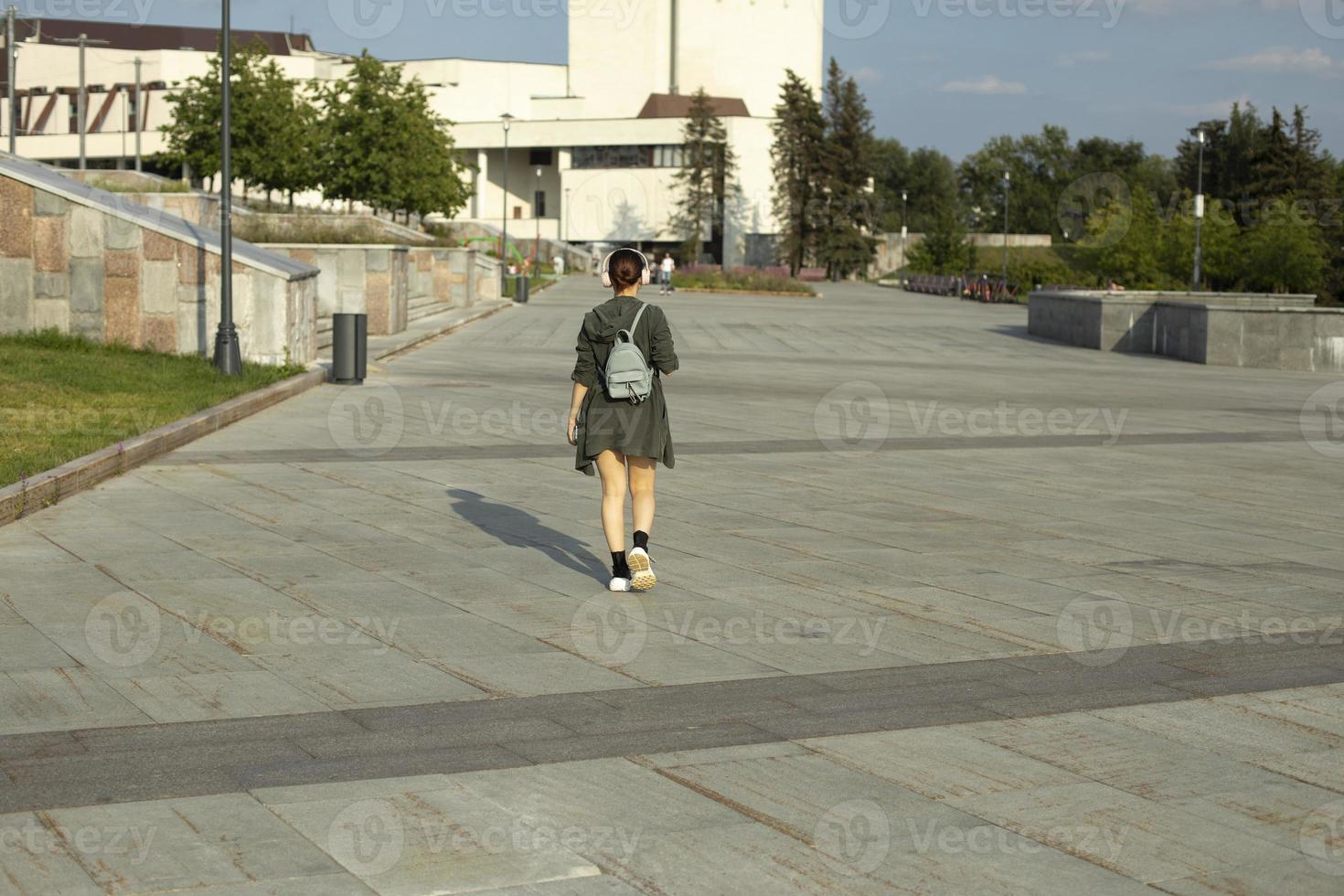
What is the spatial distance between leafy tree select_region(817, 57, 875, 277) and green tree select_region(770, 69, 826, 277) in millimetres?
734

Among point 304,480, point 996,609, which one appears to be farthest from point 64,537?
point 996,609

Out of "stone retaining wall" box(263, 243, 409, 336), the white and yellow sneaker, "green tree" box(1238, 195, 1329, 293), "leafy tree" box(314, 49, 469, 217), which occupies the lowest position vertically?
the white and yellow sneaker

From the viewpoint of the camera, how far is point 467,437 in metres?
16.0

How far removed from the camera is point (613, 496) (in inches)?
343

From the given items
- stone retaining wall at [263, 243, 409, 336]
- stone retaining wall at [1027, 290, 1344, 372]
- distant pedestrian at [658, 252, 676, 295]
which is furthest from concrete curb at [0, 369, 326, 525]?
distant pedestrian at [658, 252, 676, 295]

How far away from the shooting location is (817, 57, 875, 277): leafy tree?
9725 cm

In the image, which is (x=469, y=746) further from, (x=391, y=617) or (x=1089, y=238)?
(x=1089, y=238)

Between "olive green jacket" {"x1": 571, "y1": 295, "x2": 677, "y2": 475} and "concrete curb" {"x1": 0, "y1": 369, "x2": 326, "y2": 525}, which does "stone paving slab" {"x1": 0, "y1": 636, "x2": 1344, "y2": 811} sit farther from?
"concrete curb" {"x1": 0, "y1": 369, "x2": 326, "y2": 525}

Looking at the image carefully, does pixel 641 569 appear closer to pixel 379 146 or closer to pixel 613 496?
pixel 613 496

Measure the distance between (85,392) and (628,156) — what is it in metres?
98.6

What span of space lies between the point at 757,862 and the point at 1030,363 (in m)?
27.4

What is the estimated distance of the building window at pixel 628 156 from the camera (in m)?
111

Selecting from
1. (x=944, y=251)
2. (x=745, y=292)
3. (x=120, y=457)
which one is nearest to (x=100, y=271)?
(x=120, y=457)

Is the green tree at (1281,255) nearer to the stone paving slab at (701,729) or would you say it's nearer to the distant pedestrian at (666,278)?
the distant pedestrian at (666,278)
